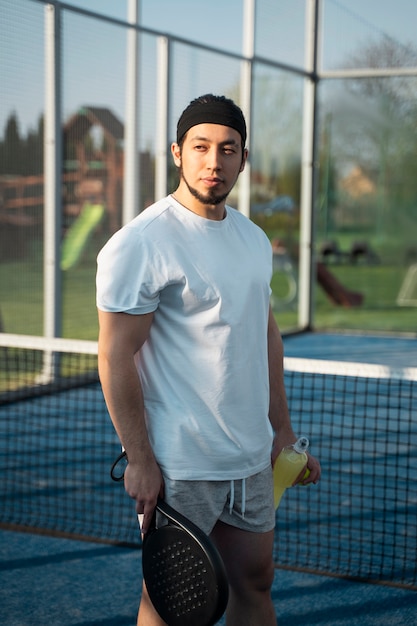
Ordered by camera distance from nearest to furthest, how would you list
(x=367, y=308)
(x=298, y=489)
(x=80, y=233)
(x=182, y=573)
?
(x=182, y=573)
(x=298, y=489)
(x=80, y=233)
(x=367, y=308)

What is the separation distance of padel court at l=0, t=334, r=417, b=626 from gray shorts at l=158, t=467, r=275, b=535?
1146 mm

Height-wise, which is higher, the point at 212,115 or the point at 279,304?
the point at 212,115

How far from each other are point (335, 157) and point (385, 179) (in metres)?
0.74

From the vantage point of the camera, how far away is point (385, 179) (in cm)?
1266

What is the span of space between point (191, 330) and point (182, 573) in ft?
2.13

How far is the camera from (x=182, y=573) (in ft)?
8.18

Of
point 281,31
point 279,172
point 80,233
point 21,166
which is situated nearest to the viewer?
point 21,166

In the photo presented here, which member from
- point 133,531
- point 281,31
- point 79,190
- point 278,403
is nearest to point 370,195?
point 281,31

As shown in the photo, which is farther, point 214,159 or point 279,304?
point 279,304

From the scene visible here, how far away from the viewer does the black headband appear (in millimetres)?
2600

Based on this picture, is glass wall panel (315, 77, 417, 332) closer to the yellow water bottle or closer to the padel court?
the padel court

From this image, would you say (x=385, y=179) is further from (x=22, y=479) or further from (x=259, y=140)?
(x=22, y=479)

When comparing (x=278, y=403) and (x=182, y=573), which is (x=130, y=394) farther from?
(x=278, y=403)

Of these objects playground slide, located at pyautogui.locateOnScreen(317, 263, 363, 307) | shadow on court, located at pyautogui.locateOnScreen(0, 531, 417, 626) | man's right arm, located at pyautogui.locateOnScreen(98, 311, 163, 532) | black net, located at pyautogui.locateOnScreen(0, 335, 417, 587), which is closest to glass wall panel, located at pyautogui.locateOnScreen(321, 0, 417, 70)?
playground slide, located at pyautogui.locateOnScreen(317, 263, 363, 307)
